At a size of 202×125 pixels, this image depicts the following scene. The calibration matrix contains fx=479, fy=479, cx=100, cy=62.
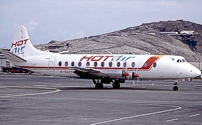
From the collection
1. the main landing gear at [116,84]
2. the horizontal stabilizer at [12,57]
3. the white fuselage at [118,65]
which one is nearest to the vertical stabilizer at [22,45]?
the white fuselage at [118,65]

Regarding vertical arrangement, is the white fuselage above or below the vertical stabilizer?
below

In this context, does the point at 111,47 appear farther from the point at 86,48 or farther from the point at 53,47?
the point at 53,47

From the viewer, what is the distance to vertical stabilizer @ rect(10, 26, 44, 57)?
151ft

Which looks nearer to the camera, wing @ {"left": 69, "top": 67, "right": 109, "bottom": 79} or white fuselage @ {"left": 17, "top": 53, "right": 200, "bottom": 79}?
white fuselage @ {"left": 17, "top": 53, "right": 200, "bottom": 79}

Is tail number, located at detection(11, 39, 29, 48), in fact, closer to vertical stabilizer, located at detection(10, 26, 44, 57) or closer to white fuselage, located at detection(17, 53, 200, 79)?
vertical stabilizer, located at detection(10, 26, 44, 57)

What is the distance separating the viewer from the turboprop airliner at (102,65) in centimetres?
4041

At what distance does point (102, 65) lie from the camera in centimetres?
4234

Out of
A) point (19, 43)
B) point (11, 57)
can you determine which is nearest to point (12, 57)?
point (11, 57)

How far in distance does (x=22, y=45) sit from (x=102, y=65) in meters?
8.81

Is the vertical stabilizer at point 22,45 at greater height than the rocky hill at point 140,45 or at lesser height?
lesser

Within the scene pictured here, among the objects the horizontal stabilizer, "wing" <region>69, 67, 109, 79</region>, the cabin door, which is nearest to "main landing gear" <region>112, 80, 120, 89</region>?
"wing" <region>69, 67, 109, 79</region>

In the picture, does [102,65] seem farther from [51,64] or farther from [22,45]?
[22,45]

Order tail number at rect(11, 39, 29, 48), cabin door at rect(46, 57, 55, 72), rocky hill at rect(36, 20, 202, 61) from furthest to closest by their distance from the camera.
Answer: rocky hill at rect(36, 20, 202, 61), tail number at rect(11, 39, 29, 48), cabin door at rect(46, 57, 55, 72)

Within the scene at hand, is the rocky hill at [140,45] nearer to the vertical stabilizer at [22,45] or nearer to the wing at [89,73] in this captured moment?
the vertical stabilizer at [22,45]
